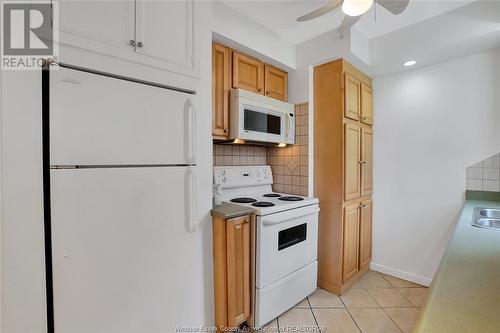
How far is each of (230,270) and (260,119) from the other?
1296 millimetres

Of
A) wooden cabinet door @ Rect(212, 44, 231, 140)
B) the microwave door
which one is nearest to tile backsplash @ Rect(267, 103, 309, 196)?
the microwave door

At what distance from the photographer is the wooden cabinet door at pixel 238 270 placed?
1602 mm

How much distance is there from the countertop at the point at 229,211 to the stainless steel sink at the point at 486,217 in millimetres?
1465

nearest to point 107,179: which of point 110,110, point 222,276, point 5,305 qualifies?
point 110,110

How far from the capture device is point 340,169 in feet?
7.33

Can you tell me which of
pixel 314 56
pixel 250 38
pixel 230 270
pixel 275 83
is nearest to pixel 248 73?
pixel 250 38

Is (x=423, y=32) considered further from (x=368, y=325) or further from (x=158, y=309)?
(x=158, y=309)

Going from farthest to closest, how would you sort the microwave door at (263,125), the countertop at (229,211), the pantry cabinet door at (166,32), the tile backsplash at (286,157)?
the tile backsplash at (286,157) < the microwave door at (263,125) < the countertop at (229,211) < the pantry cabinet door at (166,32)

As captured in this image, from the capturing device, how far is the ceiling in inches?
71.3

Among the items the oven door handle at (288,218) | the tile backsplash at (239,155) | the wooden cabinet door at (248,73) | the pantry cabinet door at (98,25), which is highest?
the wooden cabinet door at (248,73)

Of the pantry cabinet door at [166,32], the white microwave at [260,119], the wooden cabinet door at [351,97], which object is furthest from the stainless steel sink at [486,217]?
the pantry cabinet door at [166,32]

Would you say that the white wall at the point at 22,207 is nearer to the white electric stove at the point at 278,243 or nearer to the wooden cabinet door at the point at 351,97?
the white electric stove at the point at 278,243

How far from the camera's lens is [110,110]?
3.72 ft

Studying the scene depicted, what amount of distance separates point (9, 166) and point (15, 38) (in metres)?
0.51
